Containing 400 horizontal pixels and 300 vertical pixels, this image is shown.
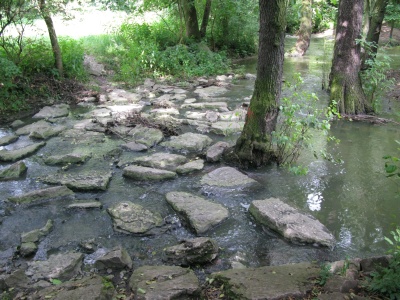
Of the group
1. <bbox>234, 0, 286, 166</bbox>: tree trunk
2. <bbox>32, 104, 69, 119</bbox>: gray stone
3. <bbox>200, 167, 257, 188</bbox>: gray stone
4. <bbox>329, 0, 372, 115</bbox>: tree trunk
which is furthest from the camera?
<bbox>32, 104, 69, 119</bbox>: gray stone

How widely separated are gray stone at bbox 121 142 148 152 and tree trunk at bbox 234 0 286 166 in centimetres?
167

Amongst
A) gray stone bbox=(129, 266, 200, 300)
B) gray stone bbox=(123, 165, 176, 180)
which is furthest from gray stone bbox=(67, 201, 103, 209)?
gray stone bbox=(129, 266, 200, 300)

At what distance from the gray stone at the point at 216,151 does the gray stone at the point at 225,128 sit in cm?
86

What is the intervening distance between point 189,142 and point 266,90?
5.82 ft

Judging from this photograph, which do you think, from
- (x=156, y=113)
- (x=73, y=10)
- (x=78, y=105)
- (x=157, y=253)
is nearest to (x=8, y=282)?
(x=157, y=253)

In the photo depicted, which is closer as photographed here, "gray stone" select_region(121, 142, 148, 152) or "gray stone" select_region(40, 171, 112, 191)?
"gray stone" select_region(40, 171, 112, 191)

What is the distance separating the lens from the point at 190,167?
5363 millimetres

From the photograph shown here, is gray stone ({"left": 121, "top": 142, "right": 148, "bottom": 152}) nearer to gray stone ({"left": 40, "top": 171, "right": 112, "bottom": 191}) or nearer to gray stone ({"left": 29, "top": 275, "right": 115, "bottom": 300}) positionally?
gray stone ({"left": 40, "top": 171, "right": 112, "bottom": 191})

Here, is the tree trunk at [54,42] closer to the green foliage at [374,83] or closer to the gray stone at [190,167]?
the gray stone at [190,167]

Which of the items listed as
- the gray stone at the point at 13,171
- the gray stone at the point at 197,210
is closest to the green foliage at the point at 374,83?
the gray stone at the point at 197,210

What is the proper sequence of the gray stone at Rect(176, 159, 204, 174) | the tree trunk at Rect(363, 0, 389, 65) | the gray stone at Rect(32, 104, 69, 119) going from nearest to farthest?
1. the gray stone at Rect(176, 159, 204, 174)
2. the gray stone at Rect(32, 104, 69, 119)
3. the tree trunk at Rect(363, 0, 389, 65)

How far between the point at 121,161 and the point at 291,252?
312cm

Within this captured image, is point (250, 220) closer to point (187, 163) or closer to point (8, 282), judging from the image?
point (187, 163)

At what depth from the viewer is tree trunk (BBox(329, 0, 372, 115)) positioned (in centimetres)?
757
